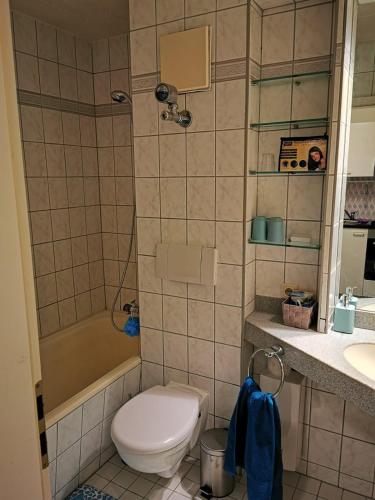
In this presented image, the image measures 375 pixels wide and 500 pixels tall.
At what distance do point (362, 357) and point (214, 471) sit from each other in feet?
3.00

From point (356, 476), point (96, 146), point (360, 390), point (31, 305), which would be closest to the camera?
point (31, 305)

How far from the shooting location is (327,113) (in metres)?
1.73

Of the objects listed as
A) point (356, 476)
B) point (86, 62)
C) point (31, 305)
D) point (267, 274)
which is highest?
point (86, 62)

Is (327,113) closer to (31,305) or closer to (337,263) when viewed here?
(337,263)

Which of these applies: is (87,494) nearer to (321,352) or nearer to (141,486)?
(141,486)

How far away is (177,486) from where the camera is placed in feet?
6.42

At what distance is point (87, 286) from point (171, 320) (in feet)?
3.02

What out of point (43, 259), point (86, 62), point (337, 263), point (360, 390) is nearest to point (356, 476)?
point (360, 390)

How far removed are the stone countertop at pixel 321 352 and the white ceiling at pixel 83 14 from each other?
6.04ft

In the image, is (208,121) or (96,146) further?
(96,146)

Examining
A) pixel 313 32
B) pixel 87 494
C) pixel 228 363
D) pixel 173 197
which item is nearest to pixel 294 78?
pixel 313 32

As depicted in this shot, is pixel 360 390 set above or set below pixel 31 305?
below

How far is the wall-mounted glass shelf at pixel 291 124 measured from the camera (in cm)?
173

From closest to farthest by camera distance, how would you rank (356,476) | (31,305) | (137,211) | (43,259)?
1. (31,305)
2. (356,476)
3. (137,211)
4. (43,259)
